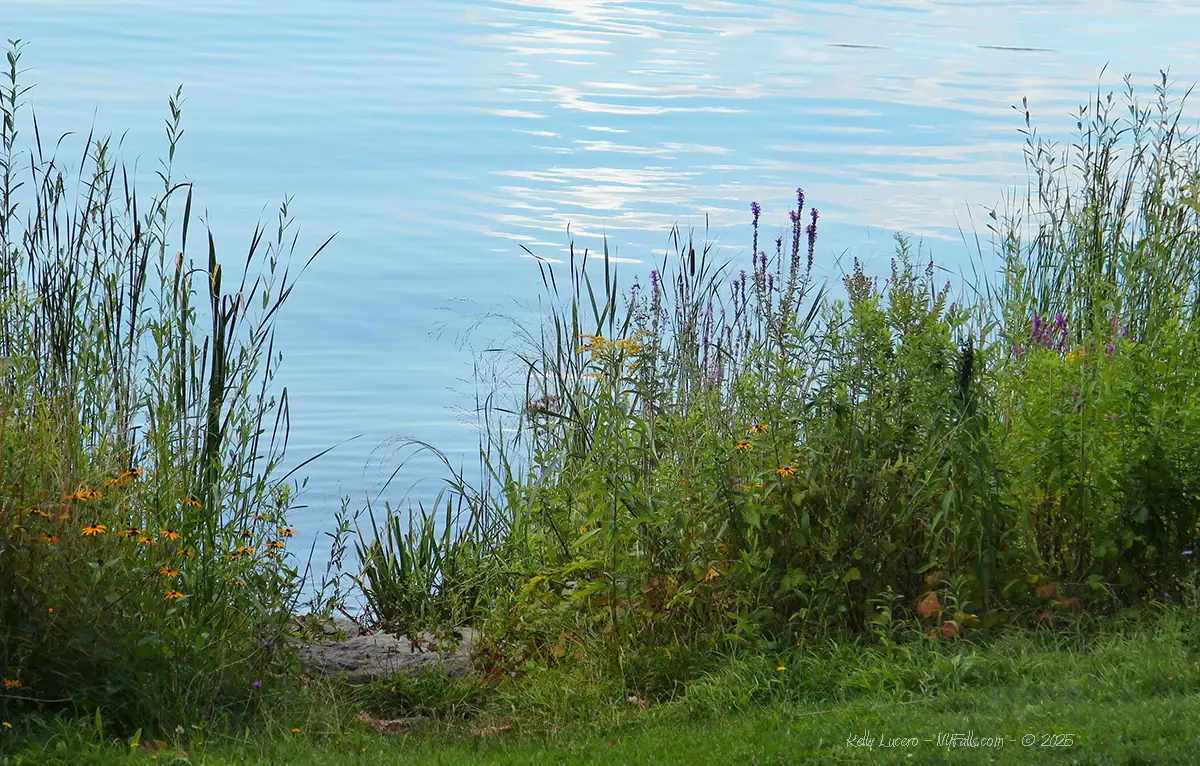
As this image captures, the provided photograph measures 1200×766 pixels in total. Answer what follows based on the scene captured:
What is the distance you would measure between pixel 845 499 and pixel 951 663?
2.54 ft

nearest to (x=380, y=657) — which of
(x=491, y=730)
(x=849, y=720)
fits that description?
(x=491, y=730)

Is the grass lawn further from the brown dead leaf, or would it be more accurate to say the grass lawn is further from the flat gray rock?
the flat gray rock

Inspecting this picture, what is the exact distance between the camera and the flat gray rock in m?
5.32

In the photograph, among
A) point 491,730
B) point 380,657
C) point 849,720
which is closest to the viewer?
point 849,720

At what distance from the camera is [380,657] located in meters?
5.50

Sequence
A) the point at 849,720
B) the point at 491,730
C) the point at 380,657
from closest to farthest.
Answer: the point at 849,720, the point at 491,730, the point at 380,657

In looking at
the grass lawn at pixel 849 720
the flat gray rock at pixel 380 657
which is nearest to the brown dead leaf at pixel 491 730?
the grass lawn at pixel 849 720

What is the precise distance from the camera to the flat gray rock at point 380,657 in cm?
532

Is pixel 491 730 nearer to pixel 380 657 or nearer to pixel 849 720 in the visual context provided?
pixel 380 657

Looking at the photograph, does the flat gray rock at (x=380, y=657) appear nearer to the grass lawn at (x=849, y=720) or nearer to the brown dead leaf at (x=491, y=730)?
the grass lawn at (x=849, y=720)

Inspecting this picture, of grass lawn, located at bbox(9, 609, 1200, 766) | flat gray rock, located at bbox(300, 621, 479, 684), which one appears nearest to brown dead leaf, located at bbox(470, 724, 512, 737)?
grass lawn, located at bbox(9, 609, 1200, 766)

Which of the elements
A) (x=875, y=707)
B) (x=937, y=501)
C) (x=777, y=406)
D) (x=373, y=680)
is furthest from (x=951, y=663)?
(x=373, y=680)

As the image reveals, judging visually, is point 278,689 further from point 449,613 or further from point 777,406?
point 777,406

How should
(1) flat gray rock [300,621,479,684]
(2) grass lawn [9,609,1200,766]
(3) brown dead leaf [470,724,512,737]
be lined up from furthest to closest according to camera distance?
1. (1) flat gray rock [300,621,479,684]
2. (3) brown dead leaf [470,724,512,737]
3. (2) grass lawn [9,609,1200,766]
